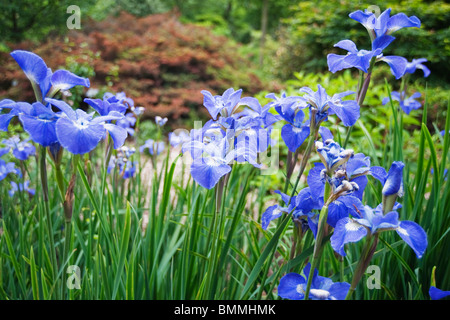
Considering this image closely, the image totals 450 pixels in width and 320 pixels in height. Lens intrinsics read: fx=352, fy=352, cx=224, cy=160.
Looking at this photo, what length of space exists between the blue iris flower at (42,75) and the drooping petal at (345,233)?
600 mm

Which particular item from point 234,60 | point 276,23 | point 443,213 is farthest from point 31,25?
point 276,23

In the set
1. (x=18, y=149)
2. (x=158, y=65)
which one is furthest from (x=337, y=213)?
(x=158, y=65)

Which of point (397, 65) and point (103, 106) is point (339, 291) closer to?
point (397, 65)

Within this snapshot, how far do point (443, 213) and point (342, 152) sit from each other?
2.24 ft

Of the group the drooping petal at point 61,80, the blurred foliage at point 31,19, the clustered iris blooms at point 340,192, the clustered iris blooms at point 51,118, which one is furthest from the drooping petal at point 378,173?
the blurred foliage at point 31,19

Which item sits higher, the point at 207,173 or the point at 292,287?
the point at 207,173

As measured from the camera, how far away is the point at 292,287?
2.38ft

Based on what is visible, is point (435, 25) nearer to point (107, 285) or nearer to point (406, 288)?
point (406, 288)

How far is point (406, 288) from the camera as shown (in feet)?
3.67

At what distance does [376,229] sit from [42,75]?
69 centimetres

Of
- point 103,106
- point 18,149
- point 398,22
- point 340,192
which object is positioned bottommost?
point 18,149

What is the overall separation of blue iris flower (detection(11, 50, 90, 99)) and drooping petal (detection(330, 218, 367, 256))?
600 millimetres

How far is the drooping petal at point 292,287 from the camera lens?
2.34 ft

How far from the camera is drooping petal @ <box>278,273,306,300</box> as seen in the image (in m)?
0.71
